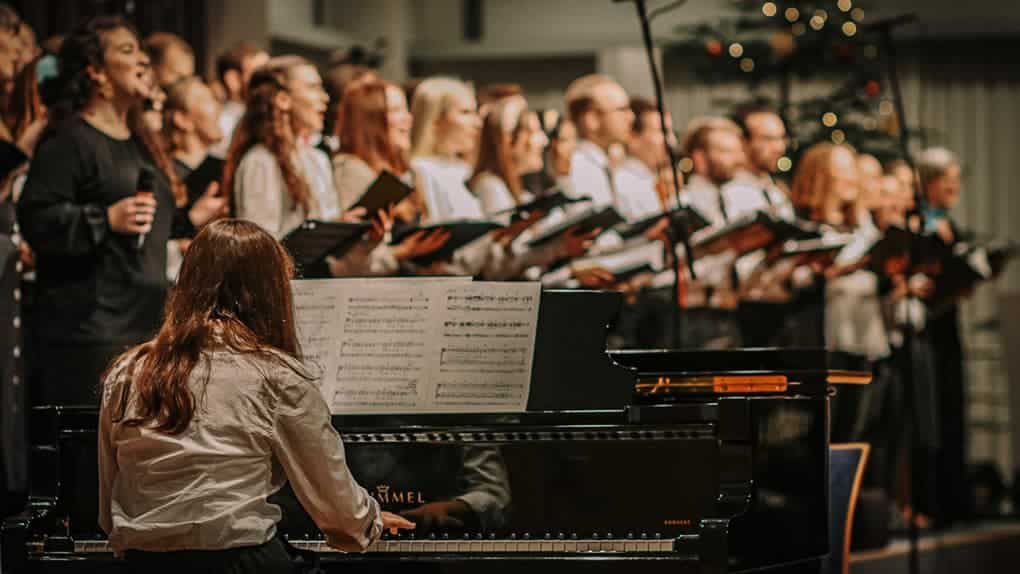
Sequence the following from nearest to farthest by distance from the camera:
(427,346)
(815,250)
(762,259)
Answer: (427,346) → (815,250) → (762,259)

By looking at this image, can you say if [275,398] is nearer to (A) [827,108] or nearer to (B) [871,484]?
(B) [871,484]

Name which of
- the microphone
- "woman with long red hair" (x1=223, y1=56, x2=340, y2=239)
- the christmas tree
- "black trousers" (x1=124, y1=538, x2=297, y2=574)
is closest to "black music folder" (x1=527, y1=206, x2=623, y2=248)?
"woman with long red hair" (x1=223, y1=56, x2=340, y2=239)

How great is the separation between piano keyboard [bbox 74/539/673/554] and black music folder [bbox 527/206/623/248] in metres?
2.21

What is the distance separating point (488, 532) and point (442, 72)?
10077 millimetres

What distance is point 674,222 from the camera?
605cm

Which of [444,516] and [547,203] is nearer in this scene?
[444,516]

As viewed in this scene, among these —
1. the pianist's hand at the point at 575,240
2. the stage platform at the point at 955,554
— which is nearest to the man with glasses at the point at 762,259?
the stage platform at the point at 955,554

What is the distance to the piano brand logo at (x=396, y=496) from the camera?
3.72 metres

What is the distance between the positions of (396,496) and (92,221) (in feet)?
4.98

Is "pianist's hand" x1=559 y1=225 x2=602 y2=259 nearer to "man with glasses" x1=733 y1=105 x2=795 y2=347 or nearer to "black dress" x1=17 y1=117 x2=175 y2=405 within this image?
"black dress" x1=17 y1=117 x2=175 y2=405

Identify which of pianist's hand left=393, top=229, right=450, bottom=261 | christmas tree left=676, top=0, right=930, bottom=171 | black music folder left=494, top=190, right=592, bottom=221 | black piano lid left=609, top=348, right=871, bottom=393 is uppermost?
christmas tree left=676, top=0, right=930, bottom=171

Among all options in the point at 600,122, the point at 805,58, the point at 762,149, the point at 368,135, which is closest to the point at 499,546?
the point at 368,135

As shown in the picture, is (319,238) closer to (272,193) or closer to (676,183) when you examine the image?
(272,193)

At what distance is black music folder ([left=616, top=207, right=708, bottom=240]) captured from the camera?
607cm
